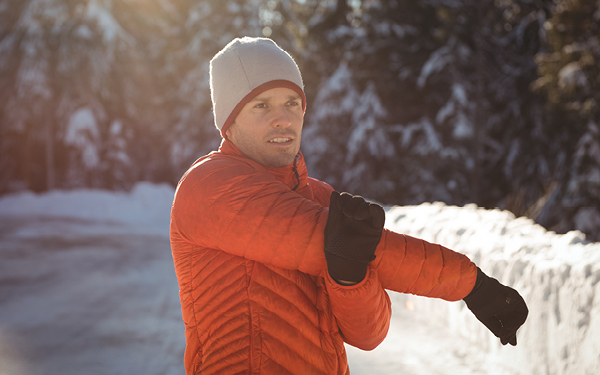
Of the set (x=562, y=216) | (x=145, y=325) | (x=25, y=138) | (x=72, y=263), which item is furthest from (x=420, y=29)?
(x=25, y=138)

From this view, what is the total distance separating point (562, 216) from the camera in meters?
12.4

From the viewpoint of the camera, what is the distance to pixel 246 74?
1960 mm

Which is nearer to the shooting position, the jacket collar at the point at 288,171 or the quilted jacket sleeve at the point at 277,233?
the quilted jacket sleeve at the point at 277,233

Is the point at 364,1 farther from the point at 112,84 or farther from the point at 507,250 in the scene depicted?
the point at 507,250

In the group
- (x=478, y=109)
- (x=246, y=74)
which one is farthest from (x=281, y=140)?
(x=478, y=109)

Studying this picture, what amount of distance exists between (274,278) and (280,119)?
26.4 inches

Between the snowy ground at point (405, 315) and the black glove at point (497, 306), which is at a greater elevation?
the black glove at point (497, 306)

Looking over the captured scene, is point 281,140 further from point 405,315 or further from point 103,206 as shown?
point 103,206

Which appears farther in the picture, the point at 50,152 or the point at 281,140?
the point at 50,152

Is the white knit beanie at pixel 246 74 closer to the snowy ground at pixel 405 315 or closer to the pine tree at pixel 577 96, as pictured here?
the snowy ground at pixel 405 315

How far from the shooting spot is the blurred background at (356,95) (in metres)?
12.8

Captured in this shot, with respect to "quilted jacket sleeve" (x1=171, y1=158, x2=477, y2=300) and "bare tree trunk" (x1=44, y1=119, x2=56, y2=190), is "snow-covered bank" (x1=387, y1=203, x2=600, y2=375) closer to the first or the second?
"quilted jacket sleeve" (x1=171, y1=158, x2=477, y2=300)

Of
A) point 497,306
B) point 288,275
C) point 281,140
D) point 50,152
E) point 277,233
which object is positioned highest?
point 281,140

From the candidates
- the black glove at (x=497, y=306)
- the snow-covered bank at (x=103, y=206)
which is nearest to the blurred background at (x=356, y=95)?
the snow-covered bank at (x=103, y=206)
